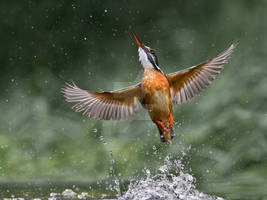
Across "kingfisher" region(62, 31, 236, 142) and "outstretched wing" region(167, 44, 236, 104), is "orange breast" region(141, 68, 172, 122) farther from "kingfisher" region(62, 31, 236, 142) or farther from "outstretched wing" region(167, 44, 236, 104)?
"outstretched wing" region(167, 44, 236, 104)

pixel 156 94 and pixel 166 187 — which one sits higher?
pixel 156 94

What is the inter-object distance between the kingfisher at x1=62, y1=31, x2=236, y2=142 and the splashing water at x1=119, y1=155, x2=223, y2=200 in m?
0.54

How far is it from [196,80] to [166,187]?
0.82 meters

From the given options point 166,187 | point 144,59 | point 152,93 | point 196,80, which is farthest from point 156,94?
point 166,187

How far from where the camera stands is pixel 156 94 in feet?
11.7

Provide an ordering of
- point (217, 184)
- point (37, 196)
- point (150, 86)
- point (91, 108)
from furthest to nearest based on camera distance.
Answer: point (217, 184) < point (37, 196) < point (91, 108) < point (150, 86)

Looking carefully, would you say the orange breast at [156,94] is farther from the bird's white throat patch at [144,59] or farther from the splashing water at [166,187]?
the splashing water at [166,187]

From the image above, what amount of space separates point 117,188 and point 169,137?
2.62 feet

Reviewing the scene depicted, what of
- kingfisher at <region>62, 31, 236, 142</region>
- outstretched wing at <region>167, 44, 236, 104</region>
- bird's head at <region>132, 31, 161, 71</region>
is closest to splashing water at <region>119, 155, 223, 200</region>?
kingfisher at <region>62, 31, 236, 142</region>

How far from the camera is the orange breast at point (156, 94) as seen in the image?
3570 mm

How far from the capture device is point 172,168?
4.30 meters

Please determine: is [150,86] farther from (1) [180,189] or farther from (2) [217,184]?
(2) [217,184]

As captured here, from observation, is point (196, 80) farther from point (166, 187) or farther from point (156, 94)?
point (166, 187)

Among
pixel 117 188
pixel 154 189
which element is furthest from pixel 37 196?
pixel 154 189
